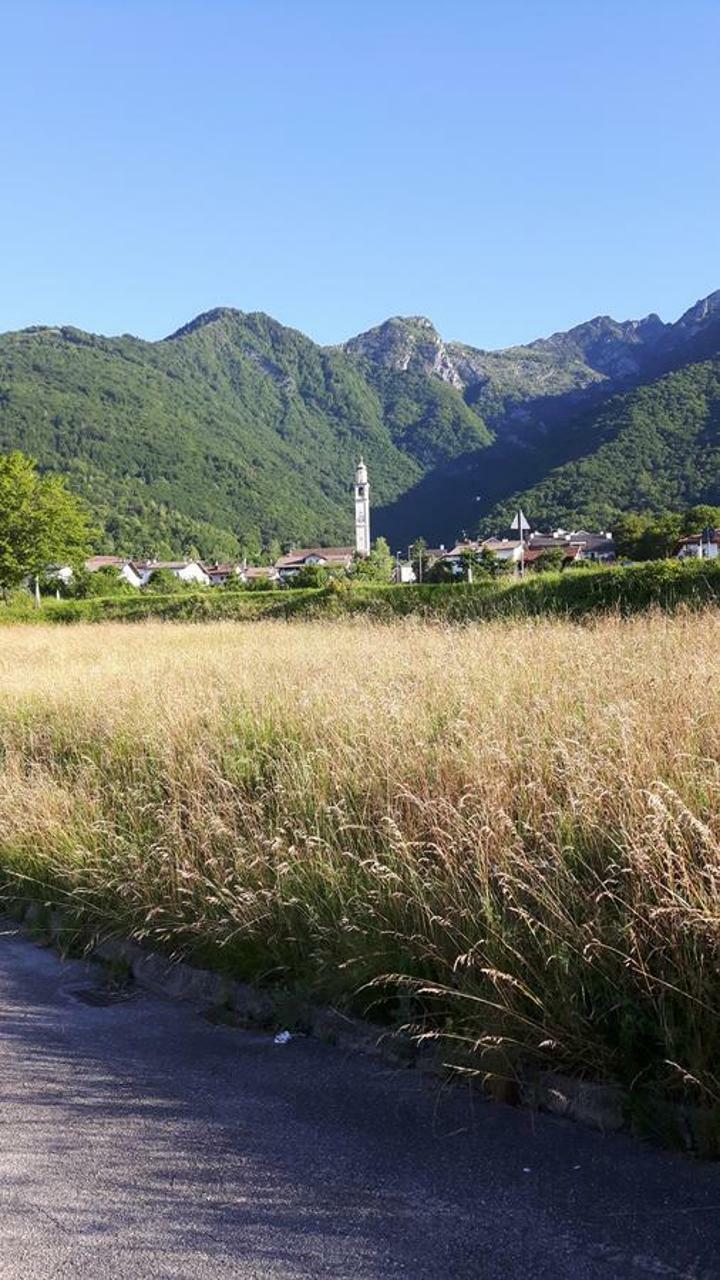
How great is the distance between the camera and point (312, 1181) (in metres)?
2.73

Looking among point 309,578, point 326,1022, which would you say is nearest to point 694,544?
point 309,578

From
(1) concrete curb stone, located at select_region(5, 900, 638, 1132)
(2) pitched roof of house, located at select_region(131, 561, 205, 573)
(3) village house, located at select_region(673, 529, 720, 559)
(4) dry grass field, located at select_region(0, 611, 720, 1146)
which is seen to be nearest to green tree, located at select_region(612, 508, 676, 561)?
(3) village house, located at select_region(673, 529, 720, 559)

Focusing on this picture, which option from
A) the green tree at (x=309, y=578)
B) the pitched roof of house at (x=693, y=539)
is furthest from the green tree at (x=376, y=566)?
the pitched roof of house at (x=693, y=539)

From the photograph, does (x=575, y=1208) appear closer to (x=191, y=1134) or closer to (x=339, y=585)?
(x=191, y=1134)

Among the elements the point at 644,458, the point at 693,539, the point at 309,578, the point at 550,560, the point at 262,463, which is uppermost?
the point at 262,463

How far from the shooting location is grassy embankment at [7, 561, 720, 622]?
19.1m

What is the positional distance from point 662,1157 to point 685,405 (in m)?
128

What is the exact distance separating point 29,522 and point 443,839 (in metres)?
43.3

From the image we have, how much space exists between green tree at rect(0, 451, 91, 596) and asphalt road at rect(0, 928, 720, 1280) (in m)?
43.2

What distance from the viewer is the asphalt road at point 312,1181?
2.37m

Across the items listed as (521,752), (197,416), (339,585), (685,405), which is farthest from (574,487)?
(521,752)

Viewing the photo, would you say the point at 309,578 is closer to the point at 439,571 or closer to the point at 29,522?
the point at 29,522

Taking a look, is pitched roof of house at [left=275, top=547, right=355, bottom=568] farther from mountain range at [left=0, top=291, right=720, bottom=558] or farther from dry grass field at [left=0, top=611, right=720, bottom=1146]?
dry grass field at [left=0, top=611, right=720, bottom=1146]

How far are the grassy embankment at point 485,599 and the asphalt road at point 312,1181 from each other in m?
10.00
